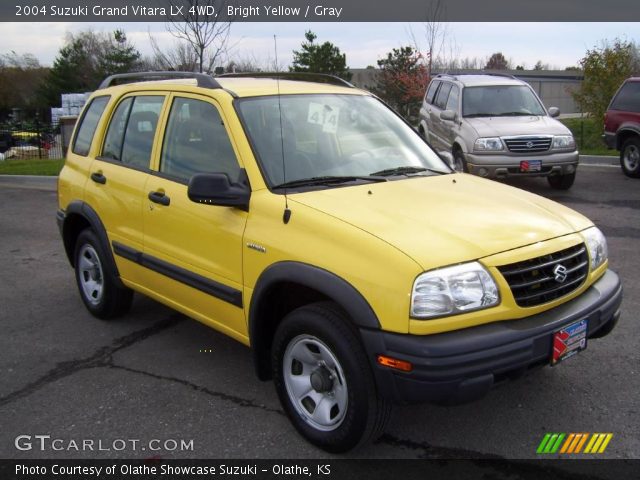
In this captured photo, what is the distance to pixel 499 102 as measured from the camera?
1091 centimetres

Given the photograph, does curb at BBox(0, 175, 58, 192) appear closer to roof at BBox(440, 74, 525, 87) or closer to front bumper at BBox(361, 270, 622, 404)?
roof at BBox(440, 74, 525, 87)

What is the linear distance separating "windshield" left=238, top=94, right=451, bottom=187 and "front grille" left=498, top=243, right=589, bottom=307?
115cm

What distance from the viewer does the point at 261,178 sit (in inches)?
138

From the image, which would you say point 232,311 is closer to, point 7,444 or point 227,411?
point 227,411

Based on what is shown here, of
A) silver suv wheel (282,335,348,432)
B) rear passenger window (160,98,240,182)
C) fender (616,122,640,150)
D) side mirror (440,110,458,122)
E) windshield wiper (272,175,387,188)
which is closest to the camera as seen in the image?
silver suv wheel (282,335,348,432)

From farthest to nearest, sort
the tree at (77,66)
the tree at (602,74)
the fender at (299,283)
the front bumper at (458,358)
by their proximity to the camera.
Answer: the tree at (77,66)
the tree at (602,74)
the fender at (299,283)
the front bumper at (458,358)

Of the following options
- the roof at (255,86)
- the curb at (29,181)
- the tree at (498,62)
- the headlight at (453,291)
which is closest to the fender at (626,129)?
the roof at (255,86)

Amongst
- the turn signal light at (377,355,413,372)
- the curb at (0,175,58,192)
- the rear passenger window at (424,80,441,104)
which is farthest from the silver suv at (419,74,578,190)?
the curb at (0,175,58,192)

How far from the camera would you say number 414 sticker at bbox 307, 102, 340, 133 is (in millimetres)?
3982

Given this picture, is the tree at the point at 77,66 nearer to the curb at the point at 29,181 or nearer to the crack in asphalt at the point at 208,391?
the curb at the point at 29,181

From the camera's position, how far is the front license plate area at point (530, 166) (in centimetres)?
969

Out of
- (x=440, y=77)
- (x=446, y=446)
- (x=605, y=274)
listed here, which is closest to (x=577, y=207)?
(x=440, y=77)

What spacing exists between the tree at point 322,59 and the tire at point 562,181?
2111cm

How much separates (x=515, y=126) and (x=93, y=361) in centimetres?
786
